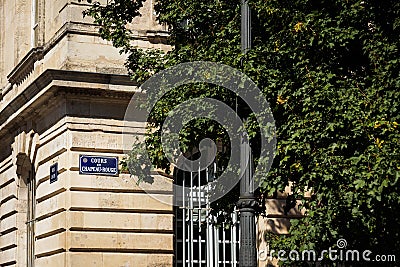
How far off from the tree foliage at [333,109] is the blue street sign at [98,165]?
178 inches

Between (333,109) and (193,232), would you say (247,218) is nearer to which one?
(333,109)

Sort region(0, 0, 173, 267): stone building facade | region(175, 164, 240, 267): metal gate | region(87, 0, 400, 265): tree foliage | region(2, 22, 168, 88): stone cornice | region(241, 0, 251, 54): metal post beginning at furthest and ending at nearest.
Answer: region(175, 164, 240, 267): metal gate < region(2, 22, 168, 88): stone cornice < region(0, 0, 173, 267): stone building facade < region(241, 0, 251, 54): metal post < region(87, 0, 400, 265): tree foliage

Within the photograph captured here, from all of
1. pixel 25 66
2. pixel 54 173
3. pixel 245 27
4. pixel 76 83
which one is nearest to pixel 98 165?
pixel 54 173

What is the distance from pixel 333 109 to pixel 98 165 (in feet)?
21.4

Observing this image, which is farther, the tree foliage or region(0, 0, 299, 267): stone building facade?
region(0, 0, 299, 267): stone building facade

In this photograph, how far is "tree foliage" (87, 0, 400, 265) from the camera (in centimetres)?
966

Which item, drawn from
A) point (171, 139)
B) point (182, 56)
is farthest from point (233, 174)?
point (182, 56)

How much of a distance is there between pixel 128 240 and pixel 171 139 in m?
4.53

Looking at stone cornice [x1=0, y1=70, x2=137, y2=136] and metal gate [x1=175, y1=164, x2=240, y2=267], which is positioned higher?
stone cornice [x1=0, y1=70, x2=137, y2=136]

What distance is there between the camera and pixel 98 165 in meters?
15.6

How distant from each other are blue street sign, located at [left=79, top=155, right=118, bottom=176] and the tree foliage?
4.52 meters

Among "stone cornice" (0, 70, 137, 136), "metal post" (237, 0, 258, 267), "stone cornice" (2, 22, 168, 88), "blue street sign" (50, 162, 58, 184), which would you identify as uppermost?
"stone cornice" (2, 22, 168, 88)

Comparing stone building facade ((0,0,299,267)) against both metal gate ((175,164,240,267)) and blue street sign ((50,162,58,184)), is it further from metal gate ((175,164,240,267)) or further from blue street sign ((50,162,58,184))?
metal gate ((175,164,240,267))

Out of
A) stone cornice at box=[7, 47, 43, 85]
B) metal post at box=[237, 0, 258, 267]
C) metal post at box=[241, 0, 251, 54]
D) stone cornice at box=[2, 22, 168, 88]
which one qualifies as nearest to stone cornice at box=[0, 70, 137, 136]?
stone cornice at box=[2, 22, 168, 88]
